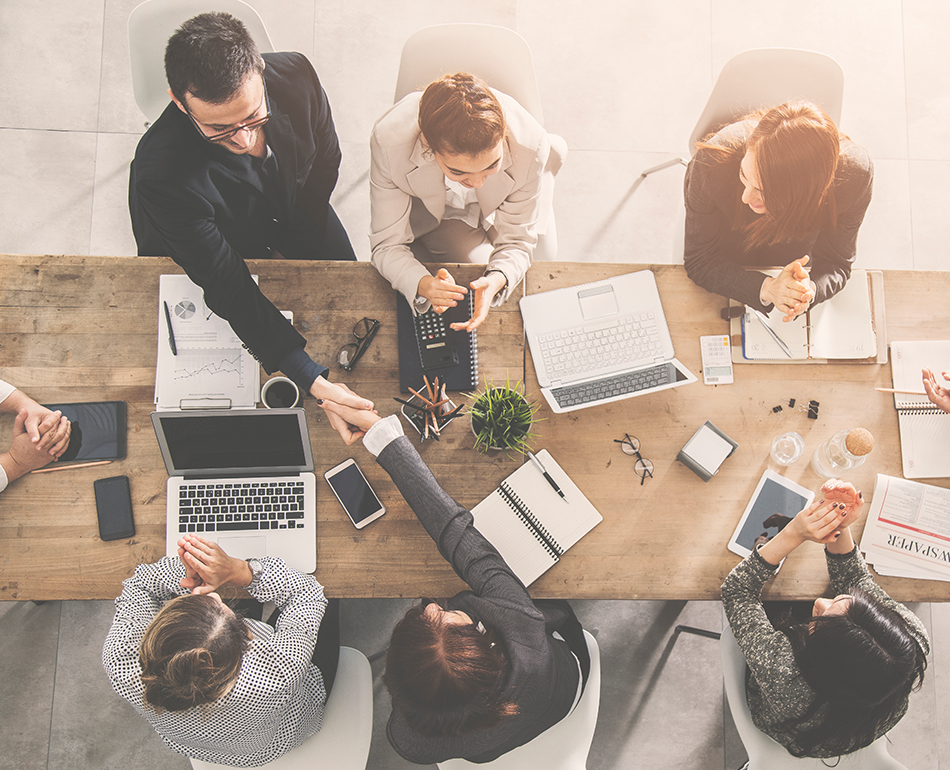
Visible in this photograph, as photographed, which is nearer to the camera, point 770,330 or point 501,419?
point 501,419

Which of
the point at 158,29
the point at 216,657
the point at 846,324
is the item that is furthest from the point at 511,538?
the point at 158,29

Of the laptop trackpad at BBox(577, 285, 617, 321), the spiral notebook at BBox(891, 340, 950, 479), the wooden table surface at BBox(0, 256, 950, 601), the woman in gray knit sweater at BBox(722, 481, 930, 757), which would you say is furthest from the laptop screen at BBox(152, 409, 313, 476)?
the spiral notebook at BBox(891, 340, 950, 479)

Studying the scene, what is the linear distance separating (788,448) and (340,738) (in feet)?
4.97

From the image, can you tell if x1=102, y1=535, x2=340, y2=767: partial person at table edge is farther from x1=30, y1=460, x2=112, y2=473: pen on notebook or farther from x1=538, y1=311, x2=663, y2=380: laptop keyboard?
x1=538, y1=311, x2=663, y2=380: laptop keyboard

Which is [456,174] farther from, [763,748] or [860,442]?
[763,748]

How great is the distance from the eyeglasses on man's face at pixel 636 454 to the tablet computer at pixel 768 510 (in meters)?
0.29

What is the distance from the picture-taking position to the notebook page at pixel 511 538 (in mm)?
1566

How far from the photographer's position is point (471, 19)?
265 centimetres

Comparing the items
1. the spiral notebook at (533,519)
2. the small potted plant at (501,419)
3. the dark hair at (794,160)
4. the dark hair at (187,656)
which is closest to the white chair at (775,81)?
the dark hair at (794,160)

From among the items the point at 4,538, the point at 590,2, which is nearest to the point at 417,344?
the point at 4,538

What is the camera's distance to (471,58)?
1.75m

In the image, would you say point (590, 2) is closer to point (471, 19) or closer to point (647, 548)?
point (471, 19)

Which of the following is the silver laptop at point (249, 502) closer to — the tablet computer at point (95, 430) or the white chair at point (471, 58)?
the tablet computer at point (95, 430)

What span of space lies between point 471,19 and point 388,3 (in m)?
0.39
